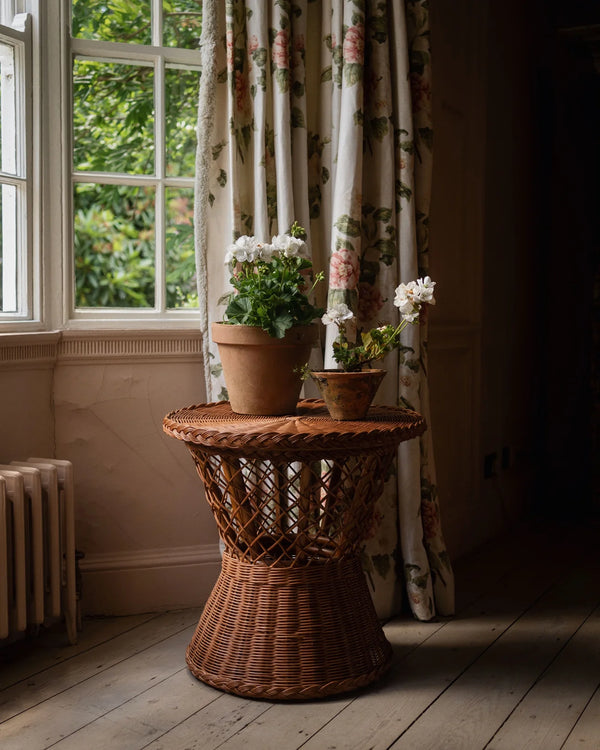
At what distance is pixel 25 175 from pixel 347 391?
3.71 feet

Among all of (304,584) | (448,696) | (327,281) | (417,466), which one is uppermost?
(327,281)

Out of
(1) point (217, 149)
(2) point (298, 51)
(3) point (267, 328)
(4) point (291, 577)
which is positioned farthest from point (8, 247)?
(4) point (291, 577)

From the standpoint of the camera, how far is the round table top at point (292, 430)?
6.16ft

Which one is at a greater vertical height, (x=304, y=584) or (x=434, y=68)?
(x=434, y=68)

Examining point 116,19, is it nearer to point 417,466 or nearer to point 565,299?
point 417,466

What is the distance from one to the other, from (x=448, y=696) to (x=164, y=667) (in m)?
0.71

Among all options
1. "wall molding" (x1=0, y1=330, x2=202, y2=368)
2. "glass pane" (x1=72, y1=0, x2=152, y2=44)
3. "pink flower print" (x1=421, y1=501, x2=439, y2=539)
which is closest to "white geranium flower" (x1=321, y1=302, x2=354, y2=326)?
"wall molding" (x1=0, y1=330, x2=202, y2=368)

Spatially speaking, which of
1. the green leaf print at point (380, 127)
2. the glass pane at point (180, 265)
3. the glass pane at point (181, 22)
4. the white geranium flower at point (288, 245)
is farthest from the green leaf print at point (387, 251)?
the glass pane at point (180, 265)

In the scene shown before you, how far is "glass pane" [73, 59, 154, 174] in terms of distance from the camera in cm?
297

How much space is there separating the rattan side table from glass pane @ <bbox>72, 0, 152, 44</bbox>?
1.26 meters

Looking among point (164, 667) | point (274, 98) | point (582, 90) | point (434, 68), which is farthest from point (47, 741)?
point (582, 90)

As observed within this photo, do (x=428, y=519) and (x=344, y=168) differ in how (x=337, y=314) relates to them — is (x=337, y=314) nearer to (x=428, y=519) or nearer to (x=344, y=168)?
(x=344, y=168)

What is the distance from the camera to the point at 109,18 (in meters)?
2.63

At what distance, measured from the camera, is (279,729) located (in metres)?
1.89
